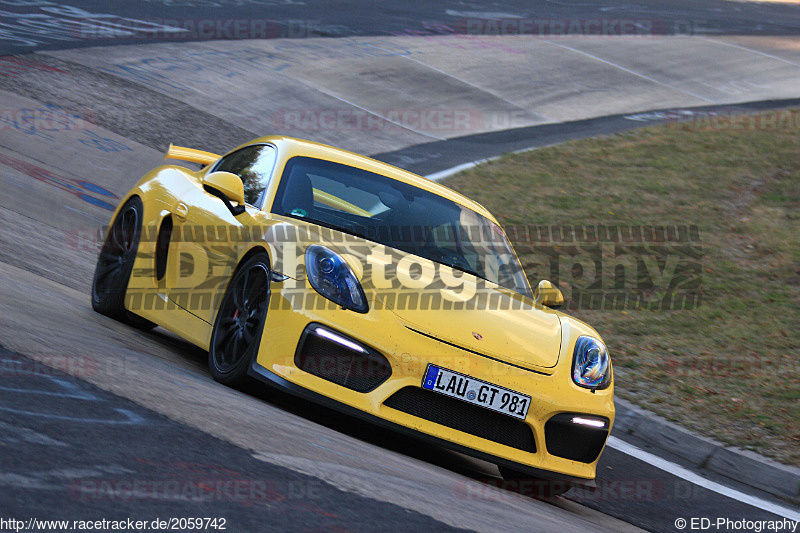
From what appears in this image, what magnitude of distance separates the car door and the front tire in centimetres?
16

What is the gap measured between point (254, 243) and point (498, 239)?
179 centimetres

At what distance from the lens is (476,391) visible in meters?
4.70

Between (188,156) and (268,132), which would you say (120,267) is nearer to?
(188,156)

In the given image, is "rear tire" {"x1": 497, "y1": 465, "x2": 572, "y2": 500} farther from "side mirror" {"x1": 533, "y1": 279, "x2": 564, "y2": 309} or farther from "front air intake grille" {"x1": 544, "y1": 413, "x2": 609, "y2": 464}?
"side mirror" {"x1": 533, "y1": 279, "x2": 564, "y2": 309}

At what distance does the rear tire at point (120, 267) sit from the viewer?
6.61 metres

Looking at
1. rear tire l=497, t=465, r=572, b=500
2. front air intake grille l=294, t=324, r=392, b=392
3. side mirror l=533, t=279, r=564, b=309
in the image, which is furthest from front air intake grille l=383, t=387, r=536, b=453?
side mirror l=533, t=279, r=564, b=309

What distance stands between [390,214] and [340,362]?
1.46 m

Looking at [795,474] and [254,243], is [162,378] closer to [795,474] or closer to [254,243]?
[254,243]

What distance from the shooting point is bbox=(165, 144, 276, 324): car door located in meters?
5.54

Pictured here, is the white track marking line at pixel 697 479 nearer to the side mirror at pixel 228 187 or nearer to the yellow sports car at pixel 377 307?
the yellow sports car at pixel 377 307

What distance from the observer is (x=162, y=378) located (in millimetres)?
4797

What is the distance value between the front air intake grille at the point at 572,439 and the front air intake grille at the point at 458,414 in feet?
0.58

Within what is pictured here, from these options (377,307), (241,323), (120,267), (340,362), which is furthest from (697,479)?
(120,267)

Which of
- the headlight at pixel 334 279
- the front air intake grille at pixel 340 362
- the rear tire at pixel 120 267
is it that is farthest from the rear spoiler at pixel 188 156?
the front air intake grille at pixel 340 362
